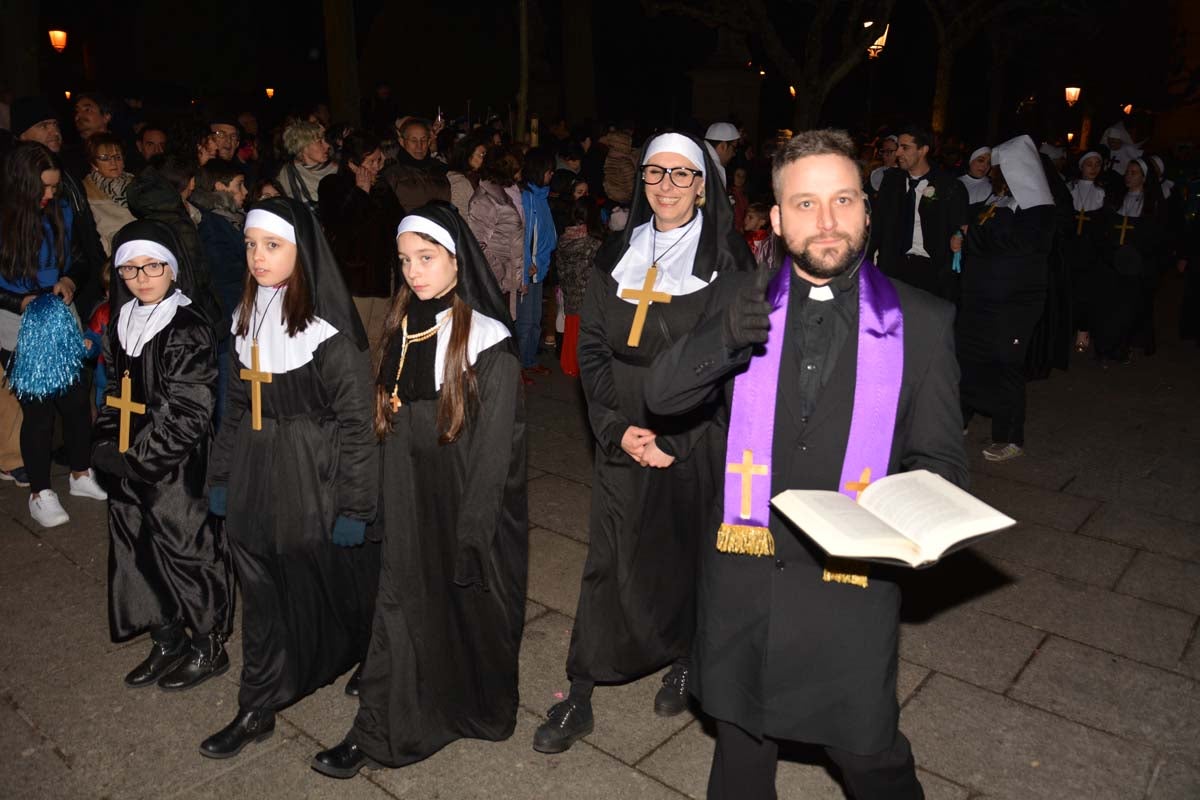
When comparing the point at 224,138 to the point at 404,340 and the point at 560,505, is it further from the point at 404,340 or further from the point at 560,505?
the point at 404,340

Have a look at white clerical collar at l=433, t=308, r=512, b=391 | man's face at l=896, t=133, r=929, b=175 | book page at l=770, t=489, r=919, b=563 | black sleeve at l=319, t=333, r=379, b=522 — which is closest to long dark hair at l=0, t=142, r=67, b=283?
black sleeve at l=319, t=333, r=379, b=522

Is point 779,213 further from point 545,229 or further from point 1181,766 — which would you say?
point 545,229

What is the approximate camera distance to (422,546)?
3.71 meters

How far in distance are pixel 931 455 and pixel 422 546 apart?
1877mm

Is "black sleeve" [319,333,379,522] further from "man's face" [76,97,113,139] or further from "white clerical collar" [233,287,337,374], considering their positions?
"man's face" [76,97,113,139]

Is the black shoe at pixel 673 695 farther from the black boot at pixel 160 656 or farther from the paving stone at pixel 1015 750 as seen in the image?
the black boot at pixel 160 656

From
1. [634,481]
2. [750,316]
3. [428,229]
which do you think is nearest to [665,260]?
[634,481]

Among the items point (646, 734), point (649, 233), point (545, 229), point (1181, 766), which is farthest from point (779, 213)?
point (545, 229)

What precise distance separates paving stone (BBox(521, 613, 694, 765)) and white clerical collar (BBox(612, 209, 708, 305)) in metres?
1.75

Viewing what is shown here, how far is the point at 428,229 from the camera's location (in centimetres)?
353

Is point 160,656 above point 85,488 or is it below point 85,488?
below

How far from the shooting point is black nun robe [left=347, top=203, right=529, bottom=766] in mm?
3582

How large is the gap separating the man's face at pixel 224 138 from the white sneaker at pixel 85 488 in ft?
9.09

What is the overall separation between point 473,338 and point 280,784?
1.85 metres
